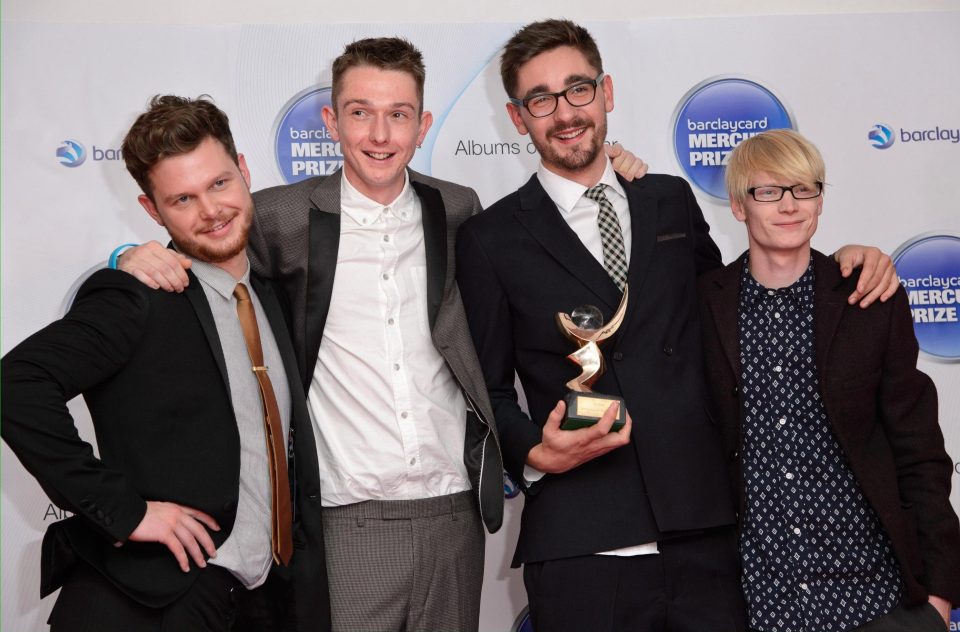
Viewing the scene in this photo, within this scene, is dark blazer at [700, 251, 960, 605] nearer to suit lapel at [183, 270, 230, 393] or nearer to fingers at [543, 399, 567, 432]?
fingers at [543, 399, 567, 432]

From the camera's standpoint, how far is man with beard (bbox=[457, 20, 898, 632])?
226 cm

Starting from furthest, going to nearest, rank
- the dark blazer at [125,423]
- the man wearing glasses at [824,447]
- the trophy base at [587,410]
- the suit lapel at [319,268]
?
the suit lapel at [319,268]
the man wearing glasses at [824,447]
the trophy base at [587,410]
the dark blazer at [125,423]

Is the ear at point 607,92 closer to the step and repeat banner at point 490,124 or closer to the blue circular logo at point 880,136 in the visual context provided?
the step and repeat banner at point 490,124

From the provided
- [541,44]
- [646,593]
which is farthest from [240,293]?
[646,593]

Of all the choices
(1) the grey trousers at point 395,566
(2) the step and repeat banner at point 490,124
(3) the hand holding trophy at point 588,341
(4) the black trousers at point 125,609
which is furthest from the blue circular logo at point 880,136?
(4) the black trousers at point 125,609

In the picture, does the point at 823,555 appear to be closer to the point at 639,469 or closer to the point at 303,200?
the point at 639,469

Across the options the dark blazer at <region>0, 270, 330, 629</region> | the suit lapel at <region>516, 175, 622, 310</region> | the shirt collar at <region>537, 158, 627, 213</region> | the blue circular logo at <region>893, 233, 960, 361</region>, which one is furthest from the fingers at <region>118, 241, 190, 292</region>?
the blue circular logo at <region>893, 233, 960, 361</region>

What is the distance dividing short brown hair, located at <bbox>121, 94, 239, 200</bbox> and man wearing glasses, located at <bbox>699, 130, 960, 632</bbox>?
1429mm

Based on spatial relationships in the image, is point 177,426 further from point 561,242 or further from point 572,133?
point 572,133

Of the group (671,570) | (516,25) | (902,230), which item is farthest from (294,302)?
(902,230)

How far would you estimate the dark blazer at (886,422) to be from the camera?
87.4 inches

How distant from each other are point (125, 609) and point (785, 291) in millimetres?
1772

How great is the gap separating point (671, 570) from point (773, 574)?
0.25 metres

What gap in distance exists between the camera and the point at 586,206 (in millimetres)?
2570
